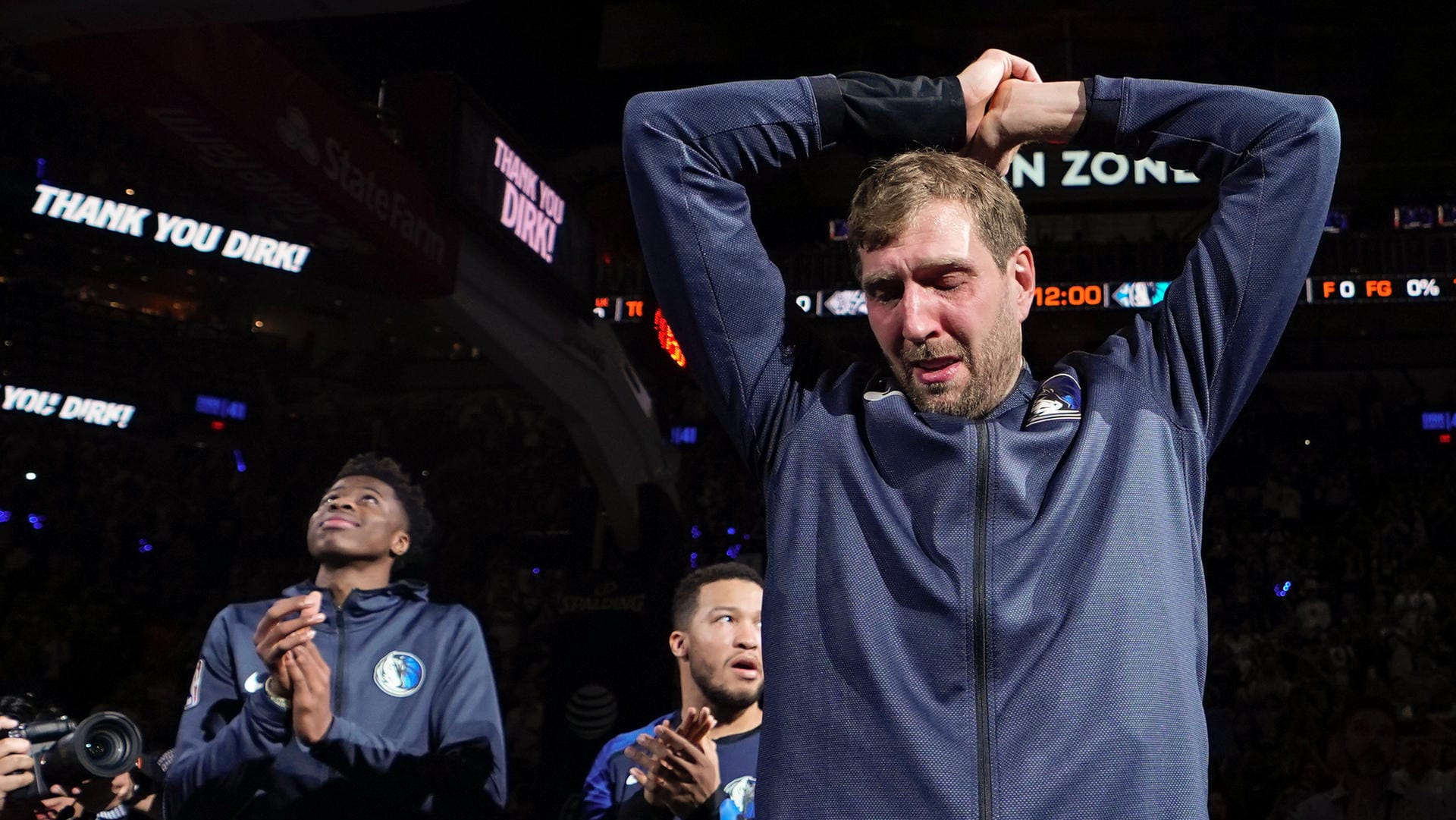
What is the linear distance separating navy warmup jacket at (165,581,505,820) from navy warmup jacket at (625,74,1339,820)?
241 centimetres

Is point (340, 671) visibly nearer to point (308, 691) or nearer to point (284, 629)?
point (308, 691)

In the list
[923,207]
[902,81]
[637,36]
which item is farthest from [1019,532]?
[637,36]

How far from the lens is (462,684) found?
4.11 meters

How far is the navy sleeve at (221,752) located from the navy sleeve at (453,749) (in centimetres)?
15

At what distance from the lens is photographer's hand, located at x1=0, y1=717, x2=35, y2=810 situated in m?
3.46

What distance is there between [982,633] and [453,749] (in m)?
2.84

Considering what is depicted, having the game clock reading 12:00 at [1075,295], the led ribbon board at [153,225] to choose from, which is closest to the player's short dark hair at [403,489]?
the led ribbon board at [153,225]

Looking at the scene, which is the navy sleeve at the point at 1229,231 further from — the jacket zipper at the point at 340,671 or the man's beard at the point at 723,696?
the jacket zipper at the point at 340,671

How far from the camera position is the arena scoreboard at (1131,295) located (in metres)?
16.5

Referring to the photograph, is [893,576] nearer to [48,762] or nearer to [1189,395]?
[1189,395]

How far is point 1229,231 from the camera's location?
172 centimetres

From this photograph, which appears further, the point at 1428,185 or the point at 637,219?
the point at 1428,185

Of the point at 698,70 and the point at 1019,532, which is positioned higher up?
the point at 698,70

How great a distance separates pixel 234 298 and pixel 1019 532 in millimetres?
22552
